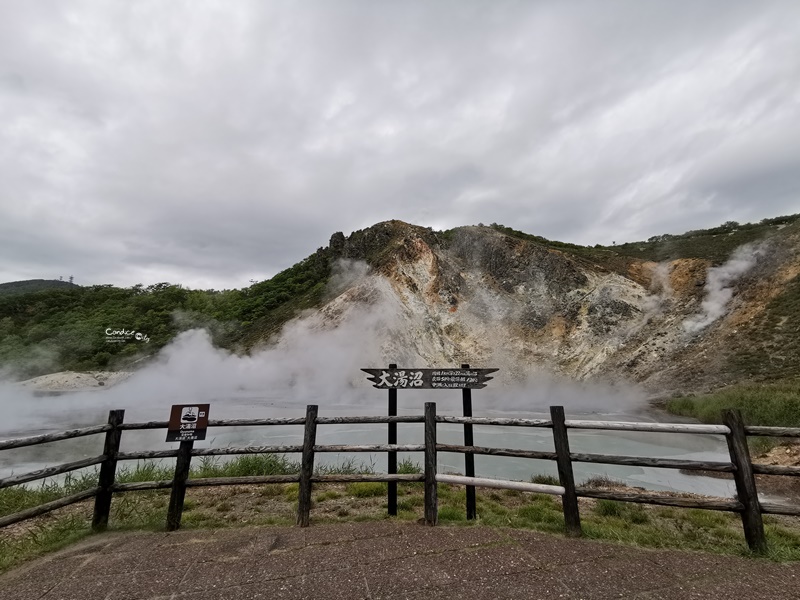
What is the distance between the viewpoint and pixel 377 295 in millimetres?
31266

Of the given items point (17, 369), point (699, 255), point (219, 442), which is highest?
point (699, 255)

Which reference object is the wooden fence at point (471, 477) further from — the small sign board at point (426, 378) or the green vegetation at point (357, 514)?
the small sign board at point (426, 378)

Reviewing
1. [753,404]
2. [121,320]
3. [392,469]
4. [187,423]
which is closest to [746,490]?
[392,469]

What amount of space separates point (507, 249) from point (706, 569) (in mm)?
34927

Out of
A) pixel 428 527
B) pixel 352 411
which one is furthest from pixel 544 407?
pixel 428 527

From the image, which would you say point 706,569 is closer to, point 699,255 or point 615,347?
point 615,347

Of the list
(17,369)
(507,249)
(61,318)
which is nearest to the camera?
(17,369)

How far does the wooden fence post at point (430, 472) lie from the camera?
503 cm

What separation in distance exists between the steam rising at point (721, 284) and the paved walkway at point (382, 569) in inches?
1136

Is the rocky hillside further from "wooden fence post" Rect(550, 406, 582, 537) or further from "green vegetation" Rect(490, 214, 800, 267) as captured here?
"wooden fence post" Rect(550, 406, 582, 537)

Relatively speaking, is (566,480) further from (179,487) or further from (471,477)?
(179,487)

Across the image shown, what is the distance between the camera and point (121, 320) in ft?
135

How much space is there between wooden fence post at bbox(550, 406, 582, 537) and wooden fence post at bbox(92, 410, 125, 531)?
5286 mm

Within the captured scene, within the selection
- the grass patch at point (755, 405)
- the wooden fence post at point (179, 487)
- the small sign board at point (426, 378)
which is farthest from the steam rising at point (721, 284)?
the wooden fence post at point (179, 487)
